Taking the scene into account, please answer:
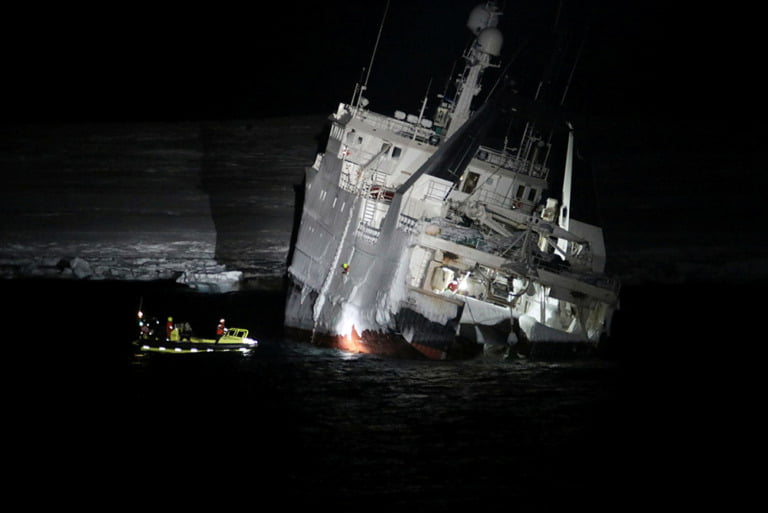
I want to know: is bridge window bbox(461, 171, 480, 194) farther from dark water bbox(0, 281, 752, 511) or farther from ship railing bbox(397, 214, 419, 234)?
dark water bbox(0, 281, 752, 511)

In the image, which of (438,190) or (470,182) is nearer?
(438,190)

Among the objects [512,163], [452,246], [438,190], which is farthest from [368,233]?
[512,163]

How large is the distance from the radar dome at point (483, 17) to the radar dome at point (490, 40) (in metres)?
0.58

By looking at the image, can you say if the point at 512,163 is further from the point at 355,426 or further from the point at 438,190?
the point at 355,426

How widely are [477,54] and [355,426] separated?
21354mm

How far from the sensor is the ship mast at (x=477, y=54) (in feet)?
→ 131

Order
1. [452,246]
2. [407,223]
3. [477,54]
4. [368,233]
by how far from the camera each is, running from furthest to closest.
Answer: [477,54] → [368,233] → [407,223] → [452,246]

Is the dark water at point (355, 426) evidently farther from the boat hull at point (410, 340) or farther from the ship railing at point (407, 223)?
the ship railing at point (407, 223)

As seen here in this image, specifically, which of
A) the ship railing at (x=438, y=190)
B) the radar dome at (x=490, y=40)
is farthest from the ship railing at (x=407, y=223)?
the radar dome at (x=490, y=40)

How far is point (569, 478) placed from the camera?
20328 millimetres

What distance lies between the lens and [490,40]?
1560 inches

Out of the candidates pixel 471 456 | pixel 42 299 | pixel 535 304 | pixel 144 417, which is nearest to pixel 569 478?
pixel 471 456

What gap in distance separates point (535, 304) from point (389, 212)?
5377 mm

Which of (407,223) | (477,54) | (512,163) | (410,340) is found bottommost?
(410,340)
